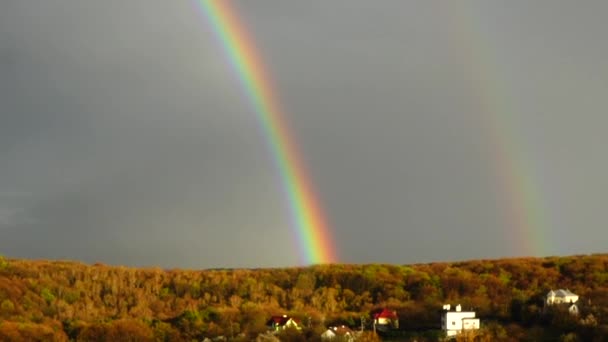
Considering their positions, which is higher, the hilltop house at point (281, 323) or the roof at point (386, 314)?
the roof at point (386, 314)

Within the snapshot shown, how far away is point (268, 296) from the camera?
250 feet

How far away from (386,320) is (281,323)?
259 inches

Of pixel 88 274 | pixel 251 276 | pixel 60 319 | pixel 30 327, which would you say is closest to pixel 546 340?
pixel 30 327

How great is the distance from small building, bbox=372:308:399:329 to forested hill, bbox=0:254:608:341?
660mm

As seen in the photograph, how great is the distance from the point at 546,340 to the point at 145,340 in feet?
85.5

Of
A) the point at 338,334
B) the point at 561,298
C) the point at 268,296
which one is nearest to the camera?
the point at 338,334

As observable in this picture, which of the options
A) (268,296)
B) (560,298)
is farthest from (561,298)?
(268,296)

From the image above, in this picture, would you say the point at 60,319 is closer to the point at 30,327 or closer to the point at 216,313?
the point at 30,327

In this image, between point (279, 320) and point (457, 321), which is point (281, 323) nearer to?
point (279, 320)

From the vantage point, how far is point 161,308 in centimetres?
7325

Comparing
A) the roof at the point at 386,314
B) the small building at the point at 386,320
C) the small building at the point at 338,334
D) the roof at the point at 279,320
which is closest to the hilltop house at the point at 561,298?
the small building at the point at 386,320

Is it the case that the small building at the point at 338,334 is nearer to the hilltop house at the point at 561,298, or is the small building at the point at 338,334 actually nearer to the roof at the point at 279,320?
the roof at the point at 279,320

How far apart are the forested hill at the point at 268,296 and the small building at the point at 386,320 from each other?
0.66 metres

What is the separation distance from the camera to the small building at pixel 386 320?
51.3m
